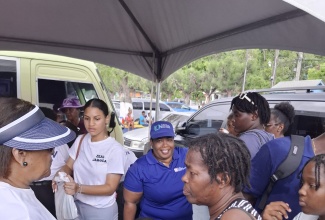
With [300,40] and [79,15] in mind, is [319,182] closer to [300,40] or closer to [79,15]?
[300,40]

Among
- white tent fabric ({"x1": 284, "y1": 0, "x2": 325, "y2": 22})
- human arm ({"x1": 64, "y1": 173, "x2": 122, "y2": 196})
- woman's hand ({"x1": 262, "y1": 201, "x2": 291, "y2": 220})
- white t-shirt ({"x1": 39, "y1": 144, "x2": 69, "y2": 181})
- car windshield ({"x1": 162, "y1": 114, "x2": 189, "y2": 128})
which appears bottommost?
car windshield ({"x1": 162, "y1": 114, "x2": 189, "y2": 128})

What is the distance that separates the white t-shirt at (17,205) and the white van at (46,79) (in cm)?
306

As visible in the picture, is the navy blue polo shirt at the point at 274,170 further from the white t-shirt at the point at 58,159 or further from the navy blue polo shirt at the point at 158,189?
the white t-shirt at the point at 58,159

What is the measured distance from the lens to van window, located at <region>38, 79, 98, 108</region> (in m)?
4.71

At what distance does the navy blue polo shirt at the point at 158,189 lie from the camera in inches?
86.3

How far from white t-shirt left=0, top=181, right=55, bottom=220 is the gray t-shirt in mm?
1345

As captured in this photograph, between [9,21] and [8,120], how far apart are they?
270cm

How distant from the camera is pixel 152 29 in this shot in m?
3.71

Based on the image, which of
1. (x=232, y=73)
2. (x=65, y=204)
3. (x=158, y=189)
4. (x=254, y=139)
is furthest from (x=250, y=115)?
(x=232, y=73)

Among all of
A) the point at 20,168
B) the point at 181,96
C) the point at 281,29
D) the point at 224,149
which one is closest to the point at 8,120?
the point at 20,168

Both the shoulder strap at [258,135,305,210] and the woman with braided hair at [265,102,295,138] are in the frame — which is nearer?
the shoulder strap at [258,135,305,210]

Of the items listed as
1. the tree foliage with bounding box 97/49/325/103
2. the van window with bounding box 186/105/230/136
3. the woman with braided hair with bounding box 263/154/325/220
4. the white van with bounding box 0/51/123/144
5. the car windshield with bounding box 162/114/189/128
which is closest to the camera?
the woman with braided hair with bounding box 263/154/325/220

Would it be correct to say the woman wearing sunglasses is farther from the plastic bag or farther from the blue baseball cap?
the plastic bag

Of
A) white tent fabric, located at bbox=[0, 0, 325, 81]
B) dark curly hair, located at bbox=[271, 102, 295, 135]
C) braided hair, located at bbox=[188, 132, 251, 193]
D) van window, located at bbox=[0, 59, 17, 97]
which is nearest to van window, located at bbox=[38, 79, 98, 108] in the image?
van window, located at bbox=[0, 59, 17, 97]
